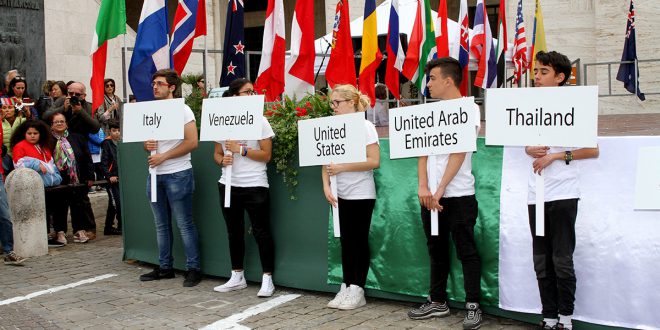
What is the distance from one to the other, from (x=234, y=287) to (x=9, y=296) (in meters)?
2.24

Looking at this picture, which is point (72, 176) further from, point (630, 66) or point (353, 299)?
point (630, 66)

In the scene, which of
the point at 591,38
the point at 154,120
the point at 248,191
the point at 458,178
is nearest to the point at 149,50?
the point at 154,120

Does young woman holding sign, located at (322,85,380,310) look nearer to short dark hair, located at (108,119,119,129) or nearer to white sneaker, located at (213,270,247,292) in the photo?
white sneaker, located at (213,270,247,292)

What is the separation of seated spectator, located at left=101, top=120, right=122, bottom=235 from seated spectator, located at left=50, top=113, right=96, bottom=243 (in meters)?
0.23

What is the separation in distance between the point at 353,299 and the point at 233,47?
4.73 meters

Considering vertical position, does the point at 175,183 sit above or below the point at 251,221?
above

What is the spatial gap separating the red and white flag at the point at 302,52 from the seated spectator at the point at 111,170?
270 cm

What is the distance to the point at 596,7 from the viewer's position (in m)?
20.1

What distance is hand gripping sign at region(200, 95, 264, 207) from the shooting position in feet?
21.4

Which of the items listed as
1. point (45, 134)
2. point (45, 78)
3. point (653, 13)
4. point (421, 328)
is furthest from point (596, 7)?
point (421, 328)

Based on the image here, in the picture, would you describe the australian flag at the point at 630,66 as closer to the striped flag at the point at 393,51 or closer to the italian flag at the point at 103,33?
the striped flag at the point at 393,51

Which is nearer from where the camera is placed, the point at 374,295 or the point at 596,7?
the point at 374,295

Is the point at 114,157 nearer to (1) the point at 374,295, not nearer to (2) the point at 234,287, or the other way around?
(2) the point at 234,287

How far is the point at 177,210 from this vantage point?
732 cm
